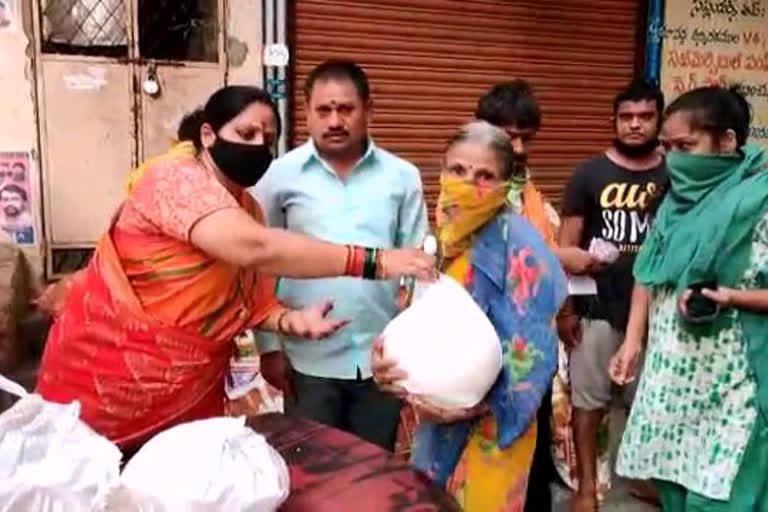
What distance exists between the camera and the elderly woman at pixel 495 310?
2.07 meters

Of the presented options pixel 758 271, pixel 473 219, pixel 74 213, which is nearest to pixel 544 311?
pixel 473 219

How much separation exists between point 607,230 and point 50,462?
8.71ft

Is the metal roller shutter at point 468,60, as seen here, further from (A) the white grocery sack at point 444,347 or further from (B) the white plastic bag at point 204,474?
(B) the white plastic bag at point 204,474

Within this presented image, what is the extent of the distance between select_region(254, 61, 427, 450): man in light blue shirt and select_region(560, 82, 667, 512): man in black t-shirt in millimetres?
1036

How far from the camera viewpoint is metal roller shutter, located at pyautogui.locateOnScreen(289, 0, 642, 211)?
4.43 metres

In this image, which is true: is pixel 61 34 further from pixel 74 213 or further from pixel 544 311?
pixel 544 311

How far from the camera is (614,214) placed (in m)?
3.44

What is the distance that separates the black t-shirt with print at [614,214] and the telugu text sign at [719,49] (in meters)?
2.20

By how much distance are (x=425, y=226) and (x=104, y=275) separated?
121 cm

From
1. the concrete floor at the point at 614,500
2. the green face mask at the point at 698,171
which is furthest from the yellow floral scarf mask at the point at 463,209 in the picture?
the concrete floor at the point at 614,500

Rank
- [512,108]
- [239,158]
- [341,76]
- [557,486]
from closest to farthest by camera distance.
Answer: [239,158]
[341,76]
[512,108]
[557,486]

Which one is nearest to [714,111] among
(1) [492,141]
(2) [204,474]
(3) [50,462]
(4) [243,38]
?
(1) [492,141]

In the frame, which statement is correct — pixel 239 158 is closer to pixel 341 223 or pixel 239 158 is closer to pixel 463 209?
pixel 463 209

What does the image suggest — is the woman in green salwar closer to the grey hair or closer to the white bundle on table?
the grey hair
